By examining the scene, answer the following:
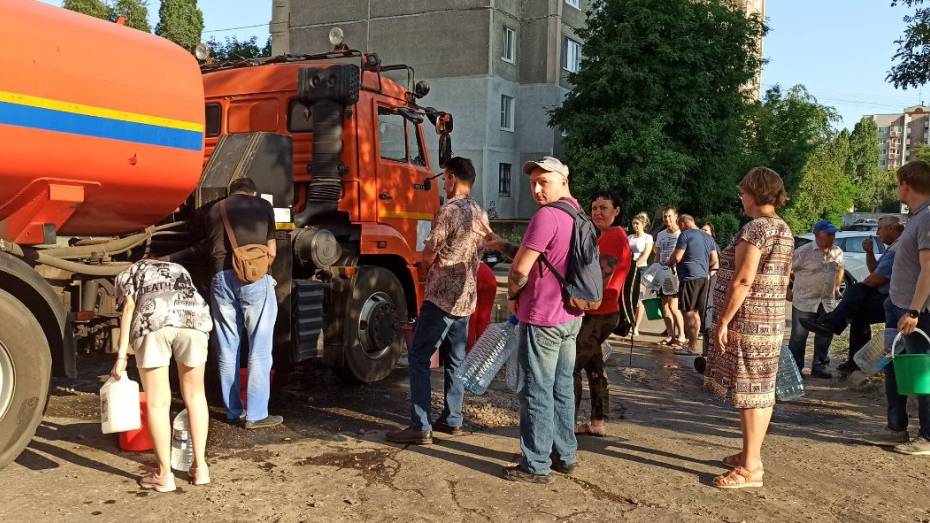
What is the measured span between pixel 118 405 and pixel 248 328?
143 centimetres

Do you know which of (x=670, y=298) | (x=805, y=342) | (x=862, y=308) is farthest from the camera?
(x=670, y=298)

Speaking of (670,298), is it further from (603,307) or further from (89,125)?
(89,125)

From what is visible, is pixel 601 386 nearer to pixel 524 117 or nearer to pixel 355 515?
pixel 355 515

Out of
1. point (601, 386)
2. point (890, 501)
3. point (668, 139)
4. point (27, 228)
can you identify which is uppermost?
point (668, 139)

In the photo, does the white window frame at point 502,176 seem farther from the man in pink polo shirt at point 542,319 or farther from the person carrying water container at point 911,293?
the man in pink polo shirt at point 542,319

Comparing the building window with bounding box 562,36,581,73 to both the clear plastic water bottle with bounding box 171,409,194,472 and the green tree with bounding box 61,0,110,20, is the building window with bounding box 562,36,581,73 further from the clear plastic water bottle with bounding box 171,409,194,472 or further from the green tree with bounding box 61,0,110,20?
the clear plastic water bottle with bounding box 171,409,194,472

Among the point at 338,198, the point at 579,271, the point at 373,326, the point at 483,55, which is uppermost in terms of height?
the point at 483,55

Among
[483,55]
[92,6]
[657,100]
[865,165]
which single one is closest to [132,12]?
[92,6]

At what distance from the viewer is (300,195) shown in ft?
23.2

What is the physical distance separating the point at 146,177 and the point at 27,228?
2.44ft

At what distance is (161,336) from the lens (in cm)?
414

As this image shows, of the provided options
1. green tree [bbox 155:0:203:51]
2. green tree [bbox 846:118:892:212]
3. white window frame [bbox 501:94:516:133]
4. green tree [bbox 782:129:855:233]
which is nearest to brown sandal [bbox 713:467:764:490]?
white window frame [bbox 501:94:516:133]

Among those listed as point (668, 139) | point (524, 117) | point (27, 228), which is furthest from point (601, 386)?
point (524, 117)

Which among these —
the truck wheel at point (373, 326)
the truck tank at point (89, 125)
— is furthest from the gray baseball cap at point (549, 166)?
the truck wheel at point (373, 326)
